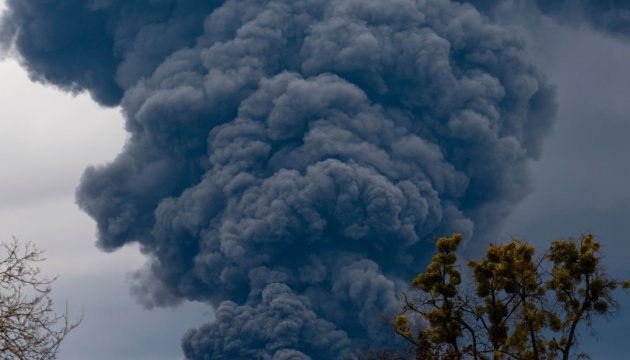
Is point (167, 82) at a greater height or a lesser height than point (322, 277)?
greater

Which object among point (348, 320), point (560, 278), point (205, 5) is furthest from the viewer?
point (205, 5)

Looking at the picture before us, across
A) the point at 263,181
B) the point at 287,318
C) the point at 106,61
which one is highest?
the point at 106,61

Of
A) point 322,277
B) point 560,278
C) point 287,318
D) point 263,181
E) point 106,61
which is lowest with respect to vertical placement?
point 560,278

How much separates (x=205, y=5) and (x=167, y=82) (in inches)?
309

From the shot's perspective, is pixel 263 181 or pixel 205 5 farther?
pixel 205 5

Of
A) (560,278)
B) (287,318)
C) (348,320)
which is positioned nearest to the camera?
(560,278)

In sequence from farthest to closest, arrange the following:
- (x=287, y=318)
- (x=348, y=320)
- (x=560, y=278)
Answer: (x=348, y=320) → (x=287, y=318) → (x=560, y=278)

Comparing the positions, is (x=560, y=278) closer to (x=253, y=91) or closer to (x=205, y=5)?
(x=253, y=91)

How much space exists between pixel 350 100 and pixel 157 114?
1398cm

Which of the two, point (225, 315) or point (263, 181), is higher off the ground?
point (263, 181)

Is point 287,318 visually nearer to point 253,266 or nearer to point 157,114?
point 253,266

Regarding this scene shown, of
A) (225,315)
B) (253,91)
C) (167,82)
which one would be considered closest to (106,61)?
(167,82)

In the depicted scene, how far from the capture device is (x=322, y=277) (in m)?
55.2

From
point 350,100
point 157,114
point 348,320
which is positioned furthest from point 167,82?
point 348,320
